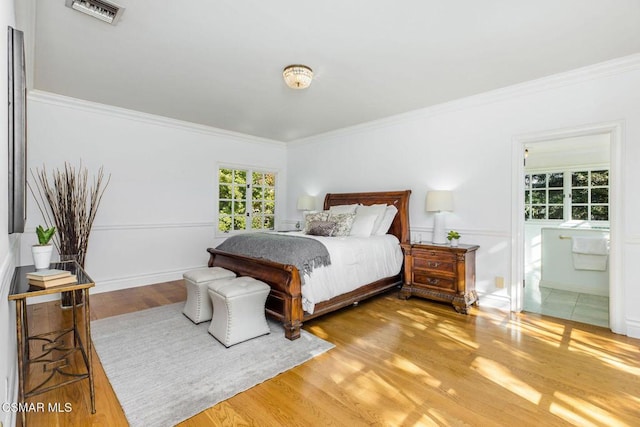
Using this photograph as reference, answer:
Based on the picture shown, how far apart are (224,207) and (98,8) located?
11.9 feet

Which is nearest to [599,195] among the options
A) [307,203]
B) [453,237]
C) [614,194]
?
[614,194]

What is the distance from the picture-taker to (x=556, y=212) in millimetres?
6184

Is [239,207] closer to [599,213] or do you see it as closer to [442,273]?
[442,273]

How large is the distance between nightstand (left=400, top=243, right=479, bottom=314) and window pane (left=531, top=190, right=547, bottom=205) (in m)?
3.74

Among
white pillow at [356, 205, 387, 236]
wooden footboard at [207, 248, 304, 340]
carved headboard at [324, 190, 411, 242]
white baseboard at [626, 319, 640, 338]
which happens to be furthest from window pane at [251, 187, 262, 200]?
white baseboard at [626, 319, 640, 338]

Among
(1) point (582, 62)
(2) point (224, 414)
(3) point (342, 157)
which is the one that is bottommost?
(2) point (224, 414)

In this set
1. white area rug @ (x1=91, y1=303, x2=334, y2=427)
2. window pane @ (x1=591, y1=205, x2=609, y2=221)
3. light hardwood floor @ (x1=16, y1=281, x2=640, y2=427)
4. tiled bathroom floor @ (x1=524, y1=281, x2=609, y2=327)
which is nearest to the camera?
light hardwood floor @ (x1=16, y1=281, x2=640, y2=427)

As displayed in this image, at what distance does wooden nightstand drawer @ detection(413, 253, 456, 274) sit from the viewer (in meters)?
3.59

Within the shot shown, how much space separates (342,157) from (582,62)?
10.7 feet

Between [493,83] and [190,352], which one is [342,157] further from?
[190,352]

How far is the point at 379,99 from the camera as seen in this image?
12.8 ft

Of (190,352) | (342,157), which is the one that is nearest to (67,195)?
(190,352)

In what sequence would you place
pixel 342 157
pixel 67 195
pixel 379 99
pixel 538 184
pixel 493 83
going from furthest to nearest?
pixel 538 184, pixel 342 157, pixel 379 99, pixel 67 195, pixel 493 83

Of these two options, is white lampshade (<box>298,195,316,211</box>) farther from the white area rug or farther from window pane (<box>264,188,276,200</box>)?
the white area rug
